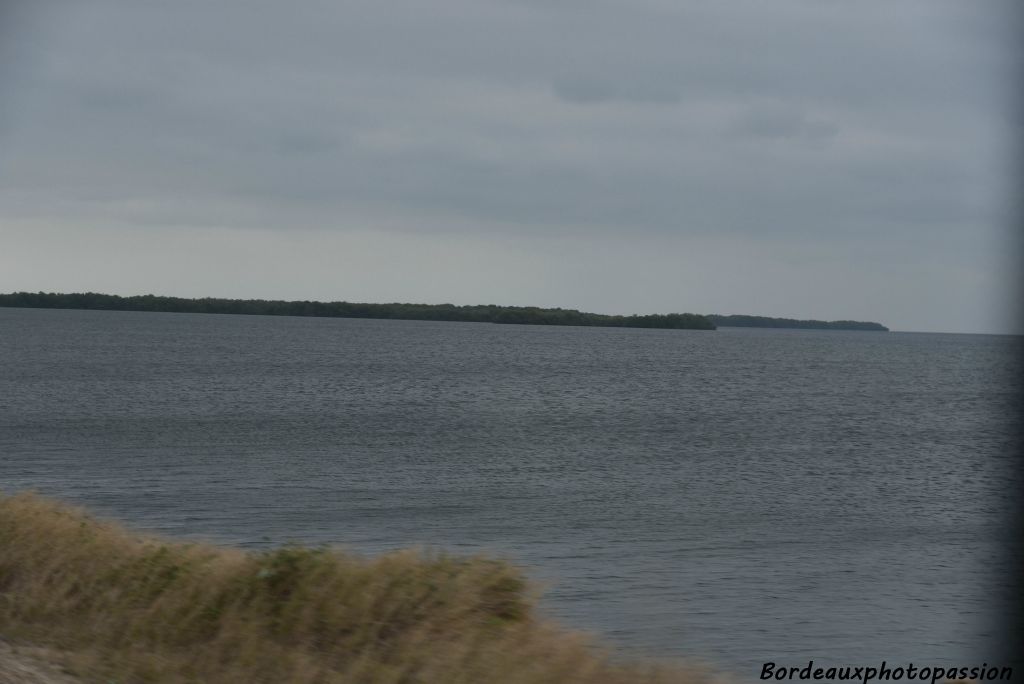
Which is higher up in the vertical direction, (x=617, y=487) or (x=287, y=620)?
(x=287, y=620)

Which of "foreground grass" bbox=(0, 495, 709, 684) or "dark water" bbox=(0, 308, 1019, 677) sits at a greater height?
"foreground grass" bbox=(0, 495, 709, 684)

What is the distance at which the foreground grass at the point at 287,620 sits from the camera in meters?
6.73

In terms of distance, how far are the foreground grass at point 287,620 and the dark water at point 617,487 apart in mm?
2164

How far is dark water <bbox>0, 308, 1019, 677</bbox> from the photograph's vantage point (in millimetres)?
16250

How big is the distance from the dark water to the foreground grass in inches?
85.2

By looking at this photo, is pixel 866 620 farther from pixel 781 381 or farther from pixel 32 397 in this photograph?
pixel 781 381

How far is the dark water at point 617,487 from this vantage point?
16250 millimetres

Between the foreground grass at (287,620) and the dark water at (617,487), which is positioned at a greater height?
the foreground grass at (287,620)

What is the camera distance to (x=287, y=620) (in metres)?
7.84

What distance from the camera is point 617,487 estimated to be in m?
30.6

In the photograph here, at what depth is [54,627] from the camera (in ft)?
26.7

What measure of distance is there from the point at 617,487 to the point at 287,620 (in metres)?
23.4

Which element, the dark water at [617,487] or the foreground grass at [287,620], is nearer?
the foreground grass at [287,620]

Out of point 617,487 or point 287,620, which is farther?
point 617,487
